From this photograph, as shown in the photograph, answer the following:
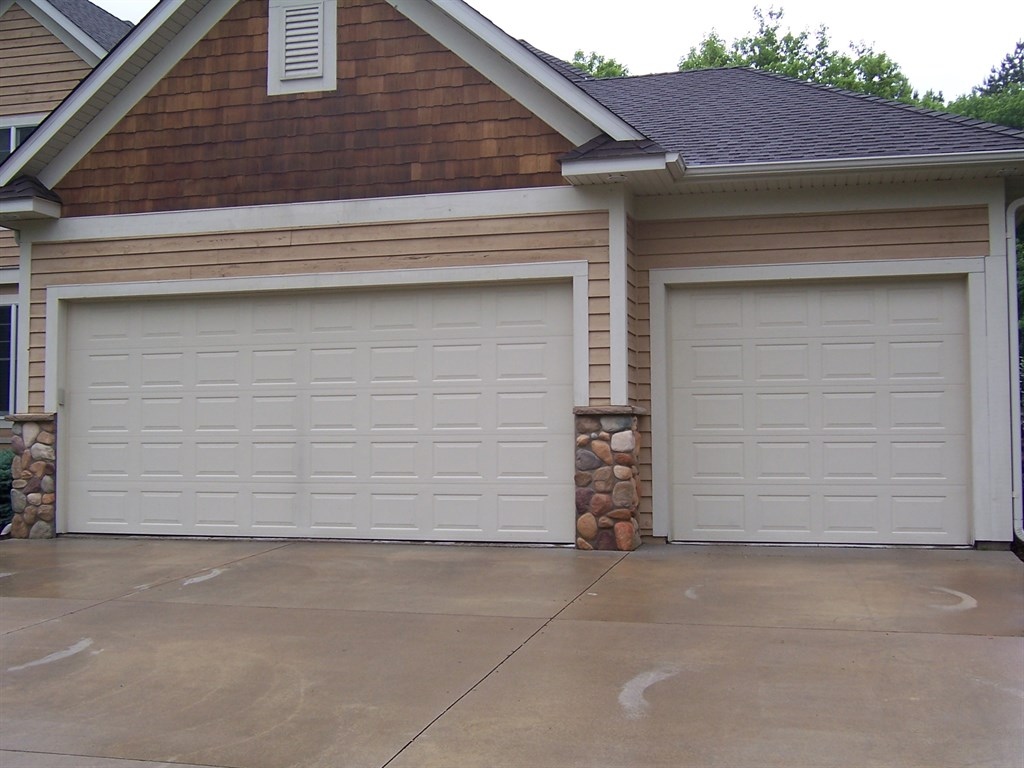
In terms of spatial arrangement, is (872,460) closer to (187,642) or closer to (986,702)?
(986,702)

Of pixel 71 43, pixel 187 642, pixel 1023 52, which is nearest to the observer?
pixel 187 642

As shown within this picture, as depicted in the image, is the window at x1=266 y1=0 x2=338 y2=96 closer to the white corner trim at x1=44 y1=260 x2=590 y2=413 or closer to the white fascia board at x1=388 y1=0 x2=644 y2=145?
the white fascia board at x1=388 y1=0 x2=644 y2=145

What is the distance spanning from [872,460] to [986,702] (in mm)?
4909

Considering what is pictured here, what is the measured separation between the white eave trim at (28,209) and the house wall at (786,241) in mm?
5937

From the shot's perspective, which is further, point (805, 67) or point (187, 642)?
point (805, 67)

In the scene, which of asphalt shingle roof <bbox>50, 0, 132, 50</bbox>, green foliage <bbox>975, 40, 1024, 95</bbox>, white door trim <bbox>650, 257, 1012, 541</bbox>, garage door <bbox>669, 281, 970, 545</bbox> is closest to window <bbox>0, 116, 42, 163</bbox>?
asphalt shingle roof <bbox>50, 0, 132, 50</bbox>

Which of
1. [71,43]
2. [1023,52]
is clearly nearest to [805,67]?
[1023,52]

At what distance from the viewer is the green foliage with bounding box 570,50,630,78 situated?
39.8m

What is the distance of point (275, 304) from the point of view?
10.4 m

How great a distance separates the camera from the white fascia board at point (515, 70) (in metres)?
9.23

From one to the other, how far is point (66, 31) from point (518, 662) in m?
11.8

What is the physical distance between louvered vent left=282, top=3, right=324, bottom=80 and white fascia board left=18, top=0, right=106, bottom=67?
4.58m

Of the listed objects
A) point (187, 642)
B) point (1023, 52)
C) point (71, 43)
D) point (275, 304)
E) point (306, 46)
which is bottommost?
point (187, 642)

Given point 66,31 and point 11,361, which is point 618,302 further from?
→ point 66,31
